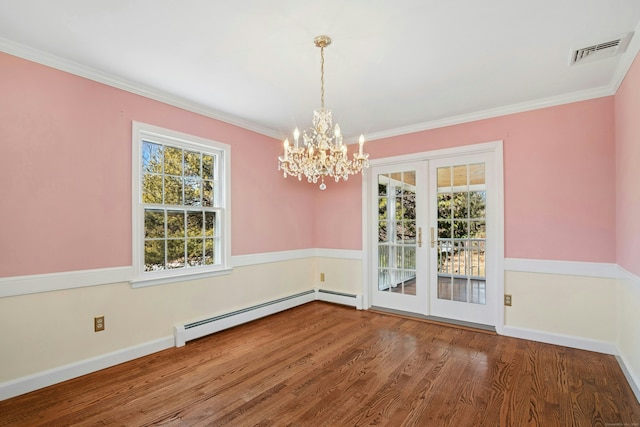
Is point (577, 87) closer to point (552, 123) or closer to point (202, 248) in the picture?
point (552, 123)

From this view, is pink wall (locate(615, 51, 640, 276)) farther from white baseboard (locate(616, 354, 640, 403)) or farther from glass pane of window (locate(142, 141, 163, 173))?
glass pane of window (locate(142, 141, 163, 173))

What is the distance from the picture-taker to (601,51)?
7.77ft

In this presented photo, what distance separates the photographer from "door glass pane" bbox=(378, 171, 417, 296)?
4.27 m

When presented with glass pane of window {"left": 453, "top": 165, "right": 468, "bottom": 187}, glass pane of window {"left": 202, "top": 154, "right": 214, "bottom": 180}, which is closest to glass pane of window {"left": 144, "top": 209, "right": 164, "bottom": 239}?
glass pane of window {"left": 202, "top": 154, "right": 214, "bottom": 180}

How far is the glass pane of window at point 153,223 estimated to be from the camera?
3109mm

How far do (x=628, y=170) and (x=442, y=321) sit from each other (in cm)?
242

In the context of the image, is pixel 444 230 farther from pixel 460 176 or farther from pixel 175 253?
pixel 175 253

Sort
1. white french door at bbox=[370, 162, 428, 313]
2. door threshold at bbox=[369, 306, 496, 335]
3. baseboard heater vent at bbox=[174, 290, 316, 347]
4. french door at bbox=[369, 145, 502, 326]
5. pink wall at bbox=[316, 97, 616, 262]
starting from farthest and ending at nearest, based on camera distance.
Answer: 1. white french door at bbox=[370, 162, 428, 313]
2. french door at bbox=[369, 145, 502, 326]
3. door threshold at bbox=[369, 306, 496, 335]
4. baseboard heater vent at bbox=[174, 290, 316, 347]
5. pink wall at bbox=[316, 97, 616, 262]

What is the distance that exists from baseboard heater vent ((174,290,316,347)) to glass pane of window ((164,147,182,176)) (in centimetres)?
165

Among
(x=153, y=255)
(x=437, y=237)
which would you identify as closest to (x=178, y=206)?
(x=153, y=255)

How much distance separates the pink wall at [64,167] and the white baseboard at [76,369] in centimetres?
79

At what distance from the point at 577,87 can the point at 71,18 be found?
4.26 m

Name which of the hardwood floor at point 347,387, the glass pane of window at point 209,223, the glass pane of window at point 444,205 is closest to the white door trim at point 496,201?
the glass pane of window at point 444,205

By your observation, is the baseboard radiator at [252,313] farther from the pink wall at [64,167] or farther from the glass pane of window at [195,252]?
the pink wall at [64,167]
